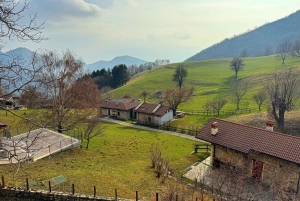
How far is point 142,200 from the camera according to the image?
42.1 feet

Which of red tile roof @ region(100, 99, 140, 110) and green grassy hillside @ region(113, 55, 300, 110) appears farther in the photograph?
green grassy hillside @ region(113, 55, 300, 110)

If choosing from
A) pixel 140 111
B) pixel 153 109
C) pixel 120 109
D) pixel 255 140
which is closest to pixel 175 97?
pixel 153 109

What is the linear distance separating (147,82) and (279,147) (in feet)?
247

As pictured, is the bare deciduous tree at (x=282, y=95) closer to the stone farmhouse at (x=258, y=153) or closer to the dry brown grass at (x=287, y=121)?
the dry brown grass at (x=287, y=121)

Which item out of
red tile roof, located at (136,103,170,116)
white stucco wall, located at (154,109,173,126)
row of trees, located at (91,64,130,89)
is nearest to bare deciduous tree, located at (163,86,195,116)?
white stucco wall, located at (154,109,173,126)

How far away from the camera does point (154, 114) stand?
4394 cm

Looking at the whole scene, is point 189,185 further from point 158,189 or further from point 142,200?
point 142,200

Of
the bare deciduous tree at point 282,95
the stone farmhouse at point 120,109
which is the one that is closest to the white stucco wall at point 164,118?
the stone farmhouse at point 120,109

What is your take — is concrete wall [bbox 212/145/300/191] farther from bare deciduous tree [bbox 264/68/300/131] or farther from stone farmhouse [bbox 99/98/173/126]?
stone farmhouse [bbox 99/98/173/126]

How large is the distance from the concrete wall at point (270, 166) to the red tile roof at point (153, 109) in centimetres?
2439

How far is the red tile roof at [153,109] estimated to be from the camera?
4378 centimetres

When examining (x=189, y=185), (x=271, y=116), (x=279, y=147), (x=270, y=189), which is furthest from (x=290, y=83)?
(x=189, y=185)

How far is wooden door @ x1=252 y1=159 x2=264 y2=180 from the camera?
1745cm

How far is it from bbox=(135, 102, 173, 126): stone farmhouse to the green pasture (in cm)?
1448
